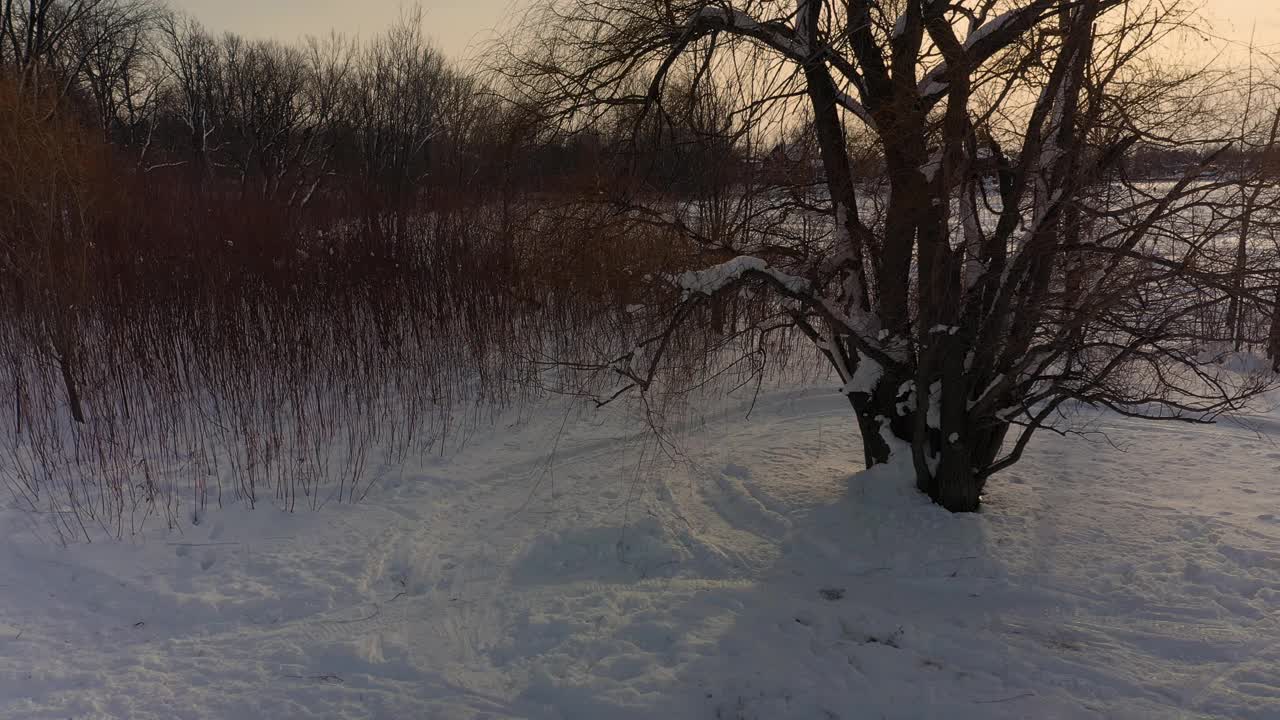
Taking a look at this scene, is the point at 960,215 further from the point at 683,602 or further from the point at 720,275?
the point at 683,602

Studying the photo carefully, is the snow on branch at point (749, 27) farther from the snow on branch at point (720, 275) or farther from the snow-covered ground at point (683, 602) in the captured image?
the snow-covered ground at point (683, 602)

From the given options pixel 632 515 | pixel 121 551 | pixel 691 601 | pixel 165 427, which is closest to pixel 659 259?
pixel 632 515

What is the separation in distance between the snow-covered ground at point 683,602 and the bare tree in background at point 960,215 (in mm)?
825

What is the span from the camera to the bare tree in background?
380cm

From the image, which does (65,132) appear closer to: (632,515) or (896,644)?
(632,515)

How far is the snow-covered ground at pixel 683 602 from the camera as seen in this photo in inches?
130

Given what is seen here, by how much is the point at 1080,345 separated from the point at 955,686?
6.25 ft

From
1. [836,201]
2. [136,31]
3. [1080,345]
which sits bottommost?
[1080,345]

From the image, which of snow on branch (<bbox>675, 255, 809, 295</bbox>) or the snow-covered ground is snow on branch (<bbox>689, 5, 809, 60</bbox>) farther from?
the snow-covered ground

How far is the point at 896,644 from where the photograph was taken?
12.0 ft

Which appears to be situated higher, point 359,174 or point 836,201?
point 359,174

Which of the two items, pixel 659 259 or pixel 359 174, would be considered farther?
pixel 359 174

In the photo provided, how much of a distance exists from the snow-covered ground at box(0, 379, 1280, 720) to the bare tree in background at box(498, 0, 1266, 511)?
825 millimetres

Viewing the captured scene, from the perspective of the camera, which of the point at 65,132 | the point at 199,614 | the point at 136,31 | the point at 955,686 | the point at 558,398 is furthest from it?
the point at 136,31
